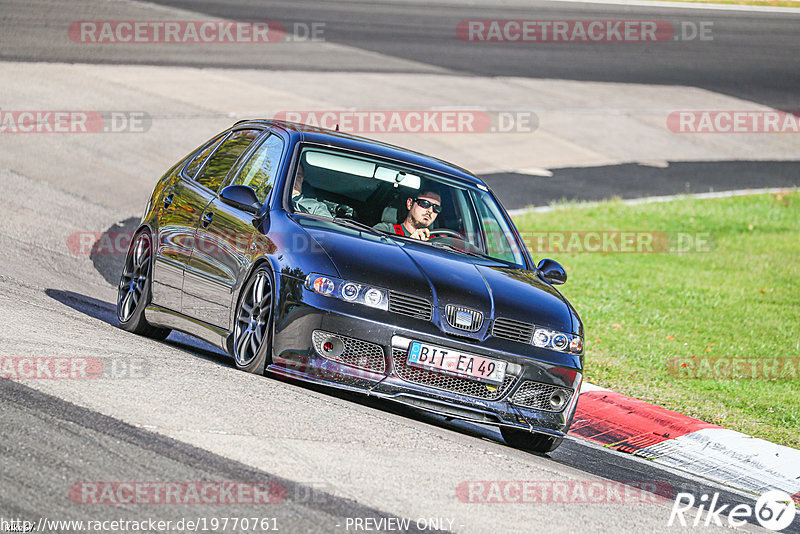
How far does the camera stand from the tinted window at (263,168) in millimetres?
8516

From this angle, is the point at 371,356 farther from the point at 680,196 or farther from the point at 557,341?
the point at 680,196

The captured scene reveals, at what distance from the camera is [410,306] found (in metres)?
7.40

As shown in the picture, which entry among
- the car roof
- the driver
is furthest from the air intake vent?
the car roof

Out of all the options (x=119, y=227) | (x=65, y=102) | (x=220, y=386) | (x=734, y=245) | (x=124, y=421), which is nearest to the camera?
(x=124, y=421)

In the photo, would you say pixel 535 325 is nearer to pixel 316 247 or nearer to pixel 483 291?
pixel 483 291

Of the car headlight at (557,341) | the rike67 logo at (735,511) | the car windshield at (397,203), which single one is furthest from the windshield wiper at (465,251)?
the rike67 logo at (735,511)

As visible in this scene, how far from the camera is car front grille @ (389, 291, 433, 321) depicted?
7.38m

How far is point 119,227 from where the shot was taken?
14.1 m

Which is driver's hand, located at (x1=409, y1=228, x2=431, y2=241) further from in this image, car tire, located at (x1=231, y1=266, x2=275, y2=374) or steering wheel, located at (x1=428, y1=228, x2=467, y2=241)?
car tire, located at (x1=231, y1=266, x2=275, y2=374)

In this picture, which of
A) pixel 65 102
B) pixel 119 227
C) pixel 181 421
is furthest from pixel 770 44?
pixel 181 421

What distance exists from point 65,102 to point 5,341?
12704 mm

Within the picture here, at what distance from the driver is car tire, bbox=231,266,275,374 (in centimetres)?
112

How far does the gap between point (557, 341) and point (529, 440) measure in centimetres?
72

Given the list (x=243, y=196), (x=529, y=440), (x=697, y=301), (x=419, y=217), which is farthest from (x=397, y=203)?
(x=697, y=301)
